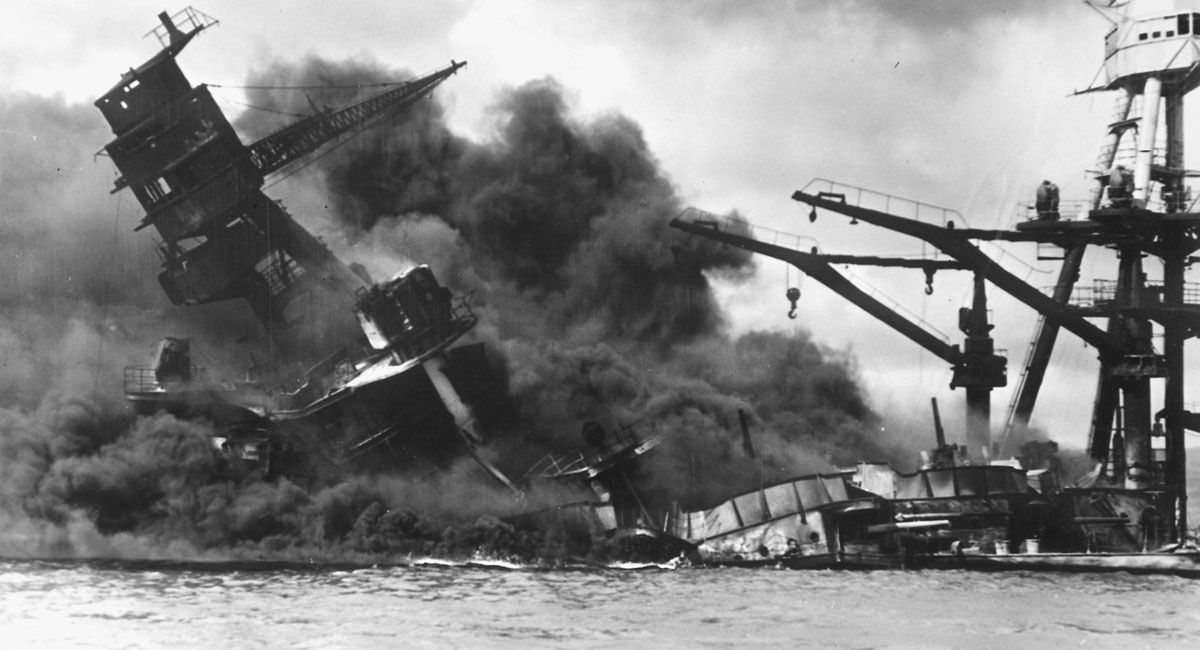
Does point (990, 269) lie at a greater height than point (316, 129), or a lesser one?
lesser

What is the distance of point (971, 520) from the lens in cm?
4662

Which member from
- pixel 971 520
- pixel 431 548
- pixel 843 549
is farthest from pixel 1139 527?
pixel 431 548

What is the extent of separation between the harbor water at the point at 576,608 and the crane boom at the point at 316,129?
55.5ft

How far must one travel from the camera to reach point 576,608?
35250 mm

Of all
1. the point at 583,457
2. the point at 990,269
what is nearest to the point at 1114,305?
the point at 990,269

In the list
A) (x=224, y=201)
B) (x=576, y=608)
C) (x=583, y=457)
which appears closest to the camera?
(x=576, y=608)

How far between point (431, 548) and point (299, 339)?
12.0 m

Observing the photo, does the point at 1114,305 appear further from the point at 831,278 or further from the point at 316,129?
the point at 316,129

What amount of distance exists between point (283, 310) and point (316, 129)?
23.3ft

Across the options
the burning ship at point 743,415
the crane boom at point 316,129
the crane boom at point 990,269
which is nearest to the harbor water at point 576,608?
the burning ship at point 743,415

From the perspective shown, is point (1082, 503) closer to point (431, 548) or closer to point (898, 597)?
point (898, 597)

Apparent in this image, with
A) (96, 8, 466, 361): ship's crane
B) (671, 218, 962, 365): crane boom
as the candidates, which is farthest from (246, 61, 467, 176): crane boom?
(671, 218, 962, 365): crane boom

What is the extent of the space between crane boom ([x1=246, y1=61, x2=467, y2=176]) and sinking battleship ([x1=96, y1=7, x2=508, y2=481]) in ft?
0.18

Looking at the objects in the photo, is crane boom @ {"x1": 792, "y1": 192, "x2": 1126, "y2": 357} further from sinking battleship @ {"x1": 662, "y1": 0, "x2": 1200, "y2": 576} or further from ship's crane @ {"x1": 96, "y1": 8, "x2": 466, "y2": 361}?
ship's crane @ {"x1": 96, "y1": 8, "x2": 466, "y2": 361}
